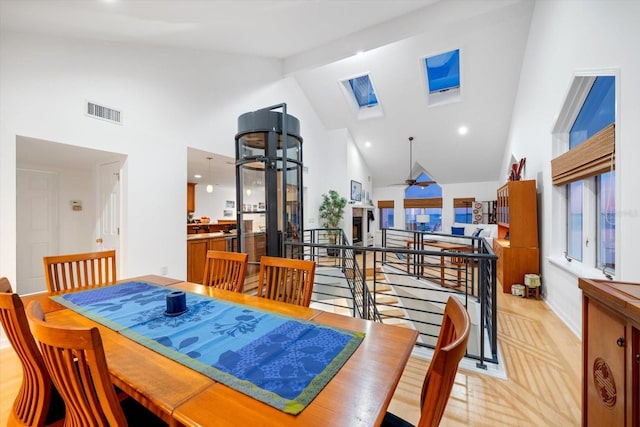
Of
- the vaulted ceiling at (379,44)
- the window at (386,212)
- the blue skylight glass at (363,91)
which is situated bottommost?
the window at (386,212)

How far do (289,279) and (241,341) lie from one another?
0.71 metres

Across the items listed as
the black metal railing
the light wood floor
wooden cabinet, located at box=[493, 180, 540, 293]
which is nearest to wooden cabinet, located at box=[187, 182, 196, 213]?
the black metal railing

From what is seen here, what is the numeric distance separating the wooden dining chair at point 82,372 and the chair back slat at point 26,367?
175mm

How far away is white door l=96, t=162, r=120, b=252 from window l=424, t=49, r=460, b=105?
19.9 ft

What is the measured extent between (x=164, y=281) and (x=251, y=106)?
3.92 m

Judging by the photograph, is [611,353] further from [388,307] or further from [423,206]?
[423,206]

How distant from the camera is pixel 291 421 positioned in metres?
0.67

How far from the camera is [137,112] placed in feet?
11.0

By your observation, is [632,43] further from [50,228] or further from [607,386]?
[50,228]

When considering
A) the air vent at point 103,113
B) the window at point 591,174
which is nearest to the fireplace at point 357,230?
the window at point 591,174

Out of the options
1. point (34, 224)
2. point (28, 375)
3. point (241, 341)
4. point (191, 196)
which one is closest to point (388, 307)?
point (241, 341)

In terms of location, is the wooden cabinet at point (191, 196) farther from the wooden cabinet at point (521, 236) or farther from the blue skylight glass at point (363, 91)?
the wooden cabinet at point (521, 236)

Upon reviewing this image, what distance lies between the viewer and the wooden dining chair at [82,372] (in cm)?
68

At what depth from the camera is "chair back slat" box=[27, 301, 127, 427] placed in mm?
678
